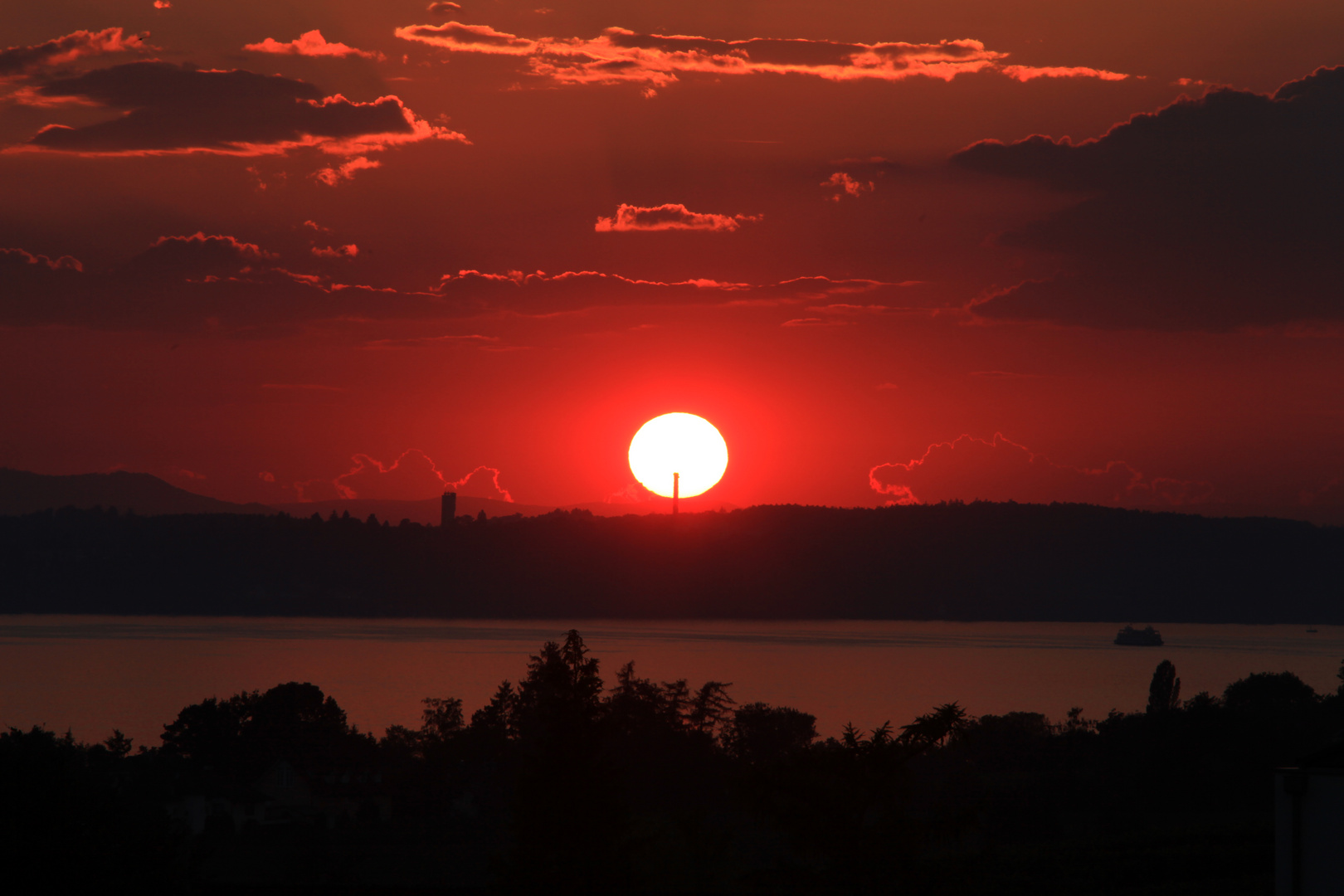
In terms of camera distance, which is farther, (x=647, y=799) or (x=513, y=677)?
(x=513, y=677)

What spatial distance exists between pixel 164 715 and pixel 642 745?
67.9m

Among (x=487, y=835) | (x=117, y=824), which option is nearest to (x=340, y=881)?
(x=487, y=835)

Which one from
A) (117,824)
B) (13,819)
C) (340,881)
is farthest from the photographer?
(340,881)

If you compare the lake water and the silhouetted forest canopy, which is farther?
the lake water

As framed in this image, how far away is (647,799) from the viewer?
198 feet

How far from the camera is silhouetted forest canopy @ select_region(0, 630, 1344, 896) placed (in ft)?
56.3

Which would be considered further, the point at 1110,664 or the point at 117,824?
the point at 1110,664

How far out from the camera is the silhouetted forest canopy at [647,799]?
56.3ft

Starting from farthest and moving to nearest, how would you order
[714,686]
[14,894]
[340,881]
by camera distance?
[714,686] → [340,881] → [14,894]

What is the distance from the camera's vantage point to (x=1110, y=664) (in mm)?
189750

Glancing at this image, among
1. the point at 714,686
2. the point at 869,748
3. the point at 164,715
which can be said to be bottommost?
the point at 164,715

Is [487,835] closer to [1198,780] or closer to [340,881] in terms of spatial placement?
[340,881]

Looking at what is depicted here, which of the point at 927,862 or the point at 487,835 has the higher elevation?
the point at 927,862

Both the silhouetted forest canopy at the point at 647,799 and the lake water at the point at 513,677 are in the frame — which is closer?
the silhouetted forest canopy at the point at 647,799
